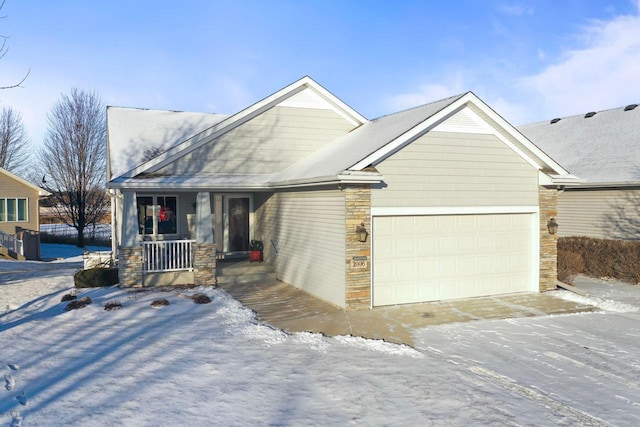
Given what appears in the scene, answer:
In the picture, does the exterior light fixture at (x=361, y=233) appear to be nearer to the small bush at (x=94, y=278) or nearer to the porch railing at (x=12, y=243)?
the small bush at (x=94, y=278)

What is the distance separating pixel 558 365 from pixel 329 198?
5.72 metres

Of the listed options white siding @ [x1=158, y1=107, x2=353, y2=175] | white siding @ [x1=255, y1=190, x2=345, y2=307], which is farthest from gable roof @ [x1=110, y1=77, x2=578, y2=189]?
white siding @ [x1=255, y1=190, x2=345, y2=307]

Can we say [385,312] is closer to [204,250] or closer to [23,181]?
[204,250]

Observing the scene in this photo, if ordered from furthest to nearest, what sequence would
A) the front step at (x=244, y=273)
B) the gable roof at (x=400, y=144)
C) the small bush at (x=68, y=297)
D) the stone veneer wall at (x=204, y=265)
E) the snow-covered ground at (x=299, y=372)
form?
the front step at (x=244, y=273), the stone veneer wall at (x=204, y=265), the small bush at (x=68, y=297), the gable roof at (x=400, y=144), the snow-covered ground at (x=299, y=372)

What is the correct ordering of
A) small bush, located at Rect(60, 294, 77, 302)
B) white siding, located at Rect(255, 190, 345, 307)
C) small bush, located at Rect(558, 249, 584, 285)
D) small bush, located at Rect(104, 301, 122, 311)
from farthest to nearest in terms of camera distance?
small bush, located at Rect(558, 249, 584, 285), small bush, located at Rect(60, 294, 77, 302), white siding, located at Rect(255, 190, 345, 307), small bush, located at Rect(104, 301, 122, 311)

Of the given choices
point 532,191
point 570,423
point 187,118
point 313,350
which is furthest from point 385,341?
point 187,118

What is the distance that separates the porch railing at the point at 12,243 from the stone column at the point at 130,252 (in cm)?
1457

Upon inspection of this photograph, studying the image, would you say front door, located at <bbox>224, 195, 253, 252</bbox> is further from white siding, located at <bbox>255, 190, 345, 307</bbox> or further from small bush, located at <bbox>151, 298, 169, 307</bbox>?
small bush, located at <bbox>151, 298, 169, 307</bbox>

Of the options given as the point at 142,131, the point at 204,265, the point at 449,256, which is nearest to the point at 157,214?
the point at 204,265

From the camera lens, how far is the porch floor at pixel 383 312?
896 cm

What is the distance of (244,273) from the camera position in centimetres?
1376

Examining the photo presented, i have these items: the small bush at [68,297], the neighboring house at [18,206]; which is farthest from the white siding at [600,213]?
the neighboring house at [18,206]

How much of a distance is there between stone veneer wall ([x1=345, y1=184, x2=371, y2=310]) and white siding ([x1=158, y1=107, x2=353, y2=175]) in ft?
15.8

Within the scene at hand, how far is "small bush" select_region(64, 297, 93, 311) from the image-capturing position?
10223 millimetres
